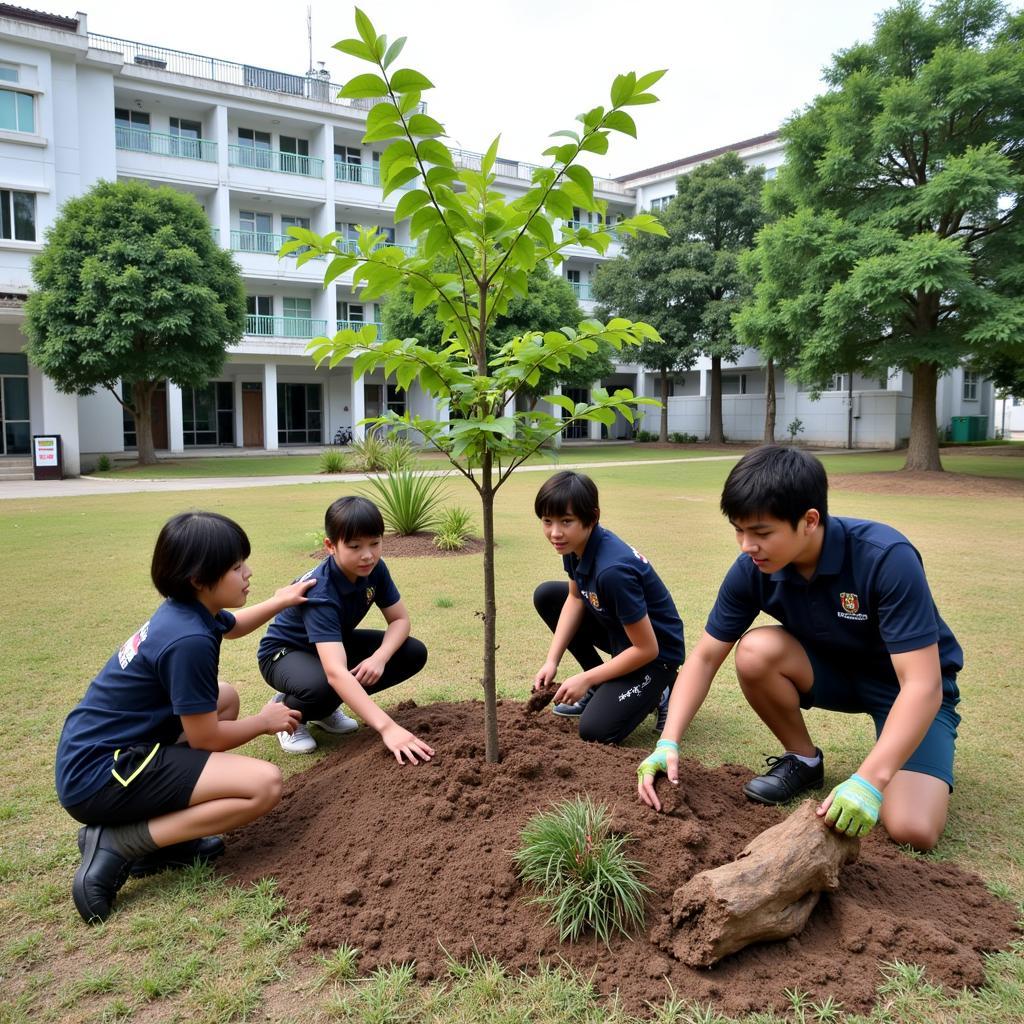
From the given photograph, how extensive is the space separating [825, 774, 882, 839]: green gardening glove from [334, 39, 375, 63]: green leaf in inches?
91.1

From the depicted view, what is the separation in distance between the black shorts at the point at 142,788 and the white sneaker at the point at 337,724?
1383 millimetres

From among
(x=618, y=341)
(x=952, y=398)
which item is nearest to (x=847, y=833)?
(x=618, y=341)

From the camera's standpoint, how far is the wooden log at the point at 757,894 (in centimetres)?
204

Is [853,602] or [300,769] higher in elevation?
[853,602]

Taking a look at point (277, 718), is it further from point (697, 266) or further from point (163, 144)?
point (697, 266)

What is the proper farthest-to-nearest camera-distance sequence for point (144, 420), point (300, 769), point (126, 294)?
point (144, 420) → point (126, 294) → point (300, 769)

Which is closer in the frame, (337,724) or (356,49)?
(356,49)

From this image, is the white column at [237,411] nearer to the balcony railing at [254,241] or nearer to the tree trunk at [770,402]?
the balcony railing at [254,241]

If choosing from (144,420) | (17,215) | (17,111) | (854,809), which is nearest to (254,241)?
(17,215)

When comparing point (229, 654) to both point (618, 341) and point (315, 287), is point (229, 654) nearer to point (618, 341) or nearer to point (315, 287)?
point (618, 341)

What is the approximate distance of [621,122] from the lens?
2170 millimetres

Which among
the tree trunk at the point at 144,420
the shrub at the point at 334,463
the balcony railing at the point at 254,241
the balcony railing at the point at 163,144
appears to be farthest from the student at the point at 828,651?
the balcony railing at the point at 163,144

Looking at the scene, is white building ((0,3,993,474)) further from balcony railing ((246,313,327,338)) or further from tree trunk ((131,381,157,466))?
tree trunk ((131,381,157,466))

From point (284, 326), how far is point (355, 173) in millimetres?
7149
